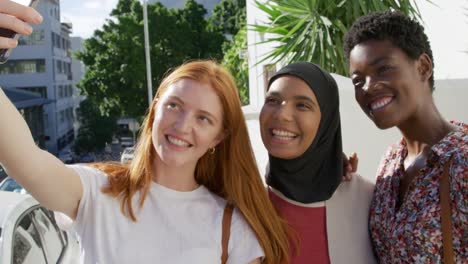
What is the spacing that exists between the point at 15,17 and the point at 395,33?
1.46 meters

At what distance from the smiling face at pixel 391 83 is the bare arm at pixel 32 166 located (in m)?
1.15

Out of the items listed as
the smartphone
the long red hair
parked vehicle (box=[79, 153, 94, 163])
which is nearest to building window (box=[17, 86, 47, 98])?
parked vehicle (box=[79, 153, 94, 163])

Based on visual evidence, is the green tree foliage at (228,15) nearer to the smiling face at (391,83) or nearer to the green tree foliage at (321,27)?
the green tree foliage at (321,27)

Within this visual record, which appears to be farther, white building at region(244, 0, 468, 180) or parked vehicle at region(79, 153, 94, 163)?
parked vehicle at region(79, 153, 94, 163)

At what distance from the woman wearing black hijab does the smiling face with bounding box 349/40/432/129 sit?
14cm

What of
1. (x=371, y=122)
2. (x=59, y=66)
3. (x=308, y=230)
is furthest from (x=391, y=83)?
(x=59, y=66)

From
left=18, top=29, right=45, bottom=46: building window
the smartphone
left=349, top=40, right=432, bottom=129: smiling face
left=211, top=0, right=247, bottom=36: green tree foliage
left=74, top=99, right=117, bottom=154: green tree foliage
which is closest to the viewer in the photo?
the smartphone

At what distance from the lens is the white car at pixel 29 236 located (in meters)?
3.12

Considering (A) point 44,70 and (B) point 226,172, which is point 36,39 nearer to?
(A) point 44,70

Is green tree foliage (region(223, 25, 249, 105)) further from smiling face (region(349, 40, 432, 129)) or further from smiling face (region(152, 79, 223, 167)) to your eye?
smiling face (region(152, 79, 223, 167))

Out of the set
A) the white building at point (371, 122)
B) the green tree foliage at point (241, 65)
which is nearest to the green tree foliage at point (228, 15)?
the green tree foliage at point (241, 65)

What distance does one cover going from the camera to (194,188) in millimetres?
2023

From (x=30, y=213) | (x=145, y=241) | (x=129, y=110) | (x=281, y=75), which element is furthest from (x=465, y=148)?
(x=129, y=110)

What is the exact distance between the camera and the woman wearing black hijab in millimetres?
2072
